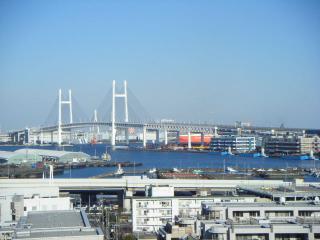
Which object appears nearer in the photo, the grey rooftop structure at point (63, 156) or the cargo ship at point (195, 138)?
the grey rooftop structure at point (63, 156)

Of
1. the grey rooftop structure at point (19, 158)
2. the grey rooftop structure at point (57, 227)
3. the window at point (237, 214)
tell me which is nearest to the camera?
the grey rooftop structure at point (57, 227)

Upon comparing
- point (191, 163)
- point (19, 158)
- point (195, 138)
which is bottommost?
point (191, 163)

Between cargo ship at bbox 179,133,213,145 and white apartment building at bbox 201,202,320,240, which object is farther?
cargo ship at bbox 179,133,213,145

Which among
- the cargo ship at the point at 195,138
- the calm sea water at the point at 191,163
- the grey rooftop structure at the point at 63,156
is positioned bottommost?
the calm sea water at the point at 191,163

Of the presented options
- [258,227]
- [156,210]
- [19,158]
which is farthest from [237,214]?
[19,158]

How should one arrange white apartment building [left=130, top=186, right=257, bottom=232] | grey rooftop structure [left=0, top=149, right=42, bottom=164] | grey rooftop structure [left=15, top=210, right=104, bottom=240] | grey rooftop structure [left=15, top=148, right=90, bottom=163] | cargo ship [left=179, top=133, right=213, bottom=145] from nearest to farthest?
1. grey rooftop structure [left=15, top=210, right=104, bottom=240]
2. white apartment building [left=130, top=186, right=257, bottom=232]
3. grey rooftop structure [left=0, top=149, right=42, bottom=164]
4. grey rooftop structure [left=15, top=148, right=90, bottom=163]
5. cargo ship [left=179, top=133, right=213, bottom=145]

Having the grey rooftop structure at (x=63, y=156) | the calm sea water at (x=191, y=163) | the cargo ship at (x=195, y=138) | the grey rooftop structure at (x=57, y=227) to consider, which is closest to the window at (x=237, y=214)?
the grey rooftop structure at (x=57, y=227)

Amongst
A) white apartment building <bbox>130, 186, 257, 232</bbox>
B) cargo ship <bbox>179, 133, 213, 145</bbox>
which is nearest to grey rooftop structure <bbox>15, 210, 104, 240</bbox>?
white apartment building <bbox>130, 186, 257, 232</bbox>

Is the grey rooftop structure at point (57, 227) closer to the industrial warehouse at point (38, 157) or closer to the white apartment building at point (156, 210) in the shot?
the white apartment building at point (156, 210)

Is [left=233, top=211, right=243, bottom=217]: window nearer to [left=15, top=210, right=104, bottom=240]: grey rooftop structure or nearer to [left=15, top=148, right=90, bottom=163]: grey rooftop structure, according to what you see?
[left=15, top=210, right=104, bottom=240]: grey rooftop structure

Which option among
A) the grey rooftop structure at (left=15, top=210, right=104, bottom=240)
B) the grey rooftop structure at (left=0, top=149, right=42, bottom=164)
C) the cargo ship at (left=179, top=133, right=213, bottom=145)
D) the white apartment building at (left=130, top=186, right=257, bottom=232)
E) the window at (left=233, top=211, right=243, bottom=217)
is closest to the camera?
the grey rooftop structure at (left=15, top=210, right=104, bottom=240)

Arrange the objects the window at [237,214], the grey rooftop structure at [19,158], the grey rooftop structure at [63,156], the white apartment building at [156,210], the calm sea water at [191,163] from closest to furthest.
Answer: the window at [237,214] → the white apartment building at [156,210] → the calm sea water at [191,163] → the grey rooftop structure at [19,158] → the grey rooftop structure at [63,156]

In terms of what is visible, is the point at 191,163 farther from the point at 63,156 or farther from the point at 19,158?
the point at 19,158
